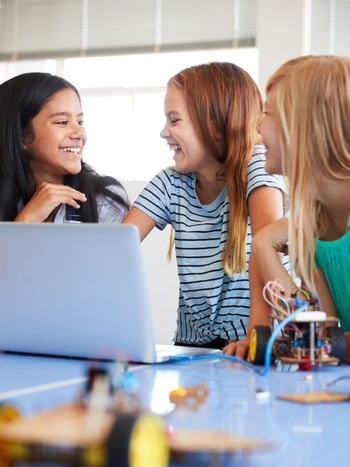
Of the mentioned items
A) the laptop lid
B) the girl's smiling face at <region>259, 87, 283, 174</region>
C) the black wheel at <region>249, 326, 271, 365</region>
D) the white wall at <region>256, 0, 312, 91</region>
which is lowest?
the black wheel at <region>249, 326, 271, 365</region>

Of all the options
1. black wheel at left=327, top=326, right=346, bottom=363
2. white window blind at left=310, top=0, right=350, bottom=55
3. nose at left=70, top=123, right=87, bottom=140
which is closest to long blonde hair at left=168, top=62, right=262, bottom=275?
nose at left=70, top=123, right=87, bottom=140

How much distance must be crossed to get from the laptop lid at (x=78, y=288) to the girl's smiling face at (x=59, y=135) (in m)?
1.02

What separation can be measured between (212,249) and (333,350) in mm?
713

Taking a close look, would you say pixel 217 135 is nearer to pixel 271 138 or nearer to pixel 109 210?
pixel 271 138

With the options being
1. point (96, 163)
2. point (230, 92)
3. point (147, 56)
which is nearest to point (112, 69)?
point (147, 56)

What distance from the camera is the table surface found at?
527mm

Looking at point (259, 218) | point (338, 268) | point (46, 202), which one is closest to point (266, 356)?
point (338, 268)

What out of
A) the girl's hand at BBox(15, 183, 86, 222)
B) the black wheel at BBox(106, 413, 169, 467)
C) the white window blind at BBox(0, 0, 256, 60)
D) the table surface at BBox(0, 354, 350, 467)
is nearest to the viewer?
the black wheel at BBox(106, 413, 169, 467)

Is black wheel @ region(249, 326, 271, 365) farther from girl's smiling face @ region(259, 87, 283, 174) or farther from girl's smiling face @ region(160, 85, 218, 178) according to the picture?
girl's smiling face @ region(160, 85, 218, 178)

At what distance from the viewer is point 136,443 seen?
0.34 metres

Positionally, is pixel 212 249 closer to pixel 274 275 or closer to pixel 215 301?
pixel 215 301

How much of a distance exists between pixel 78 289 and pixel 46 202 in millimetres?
843

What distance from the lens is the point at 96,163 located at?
4234 mm

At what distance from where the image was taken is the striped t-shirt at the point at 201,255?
1.70 meters
